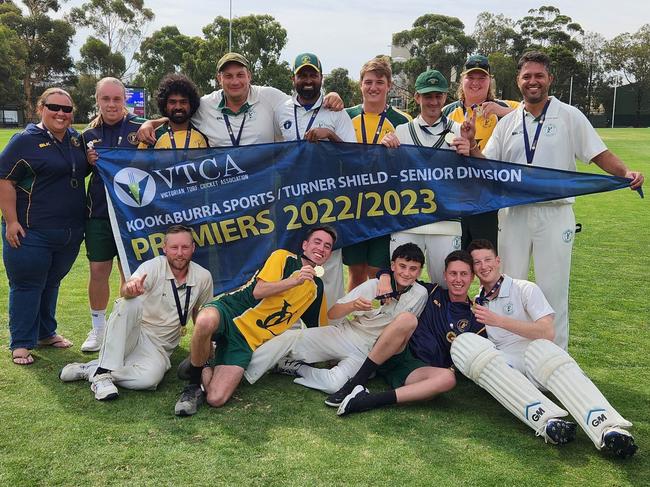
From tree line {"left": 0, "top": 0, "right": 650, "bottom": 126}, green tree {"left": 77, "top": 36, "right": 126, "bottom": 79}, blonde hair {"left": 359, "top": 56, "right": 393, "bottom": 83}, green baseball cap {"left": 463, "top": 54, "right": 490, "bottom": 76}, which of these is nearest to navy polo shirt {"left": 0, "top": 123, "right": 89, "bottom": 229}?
blonde hair {"left": 359, "top": 56, "right": 393, "bottom": 83}

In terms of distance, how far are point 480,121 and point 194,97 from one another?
97.2 inches

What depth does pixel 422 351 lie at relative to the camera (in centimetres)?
431

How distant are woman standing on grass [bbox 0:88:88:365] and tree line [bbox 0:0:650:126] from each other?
140 ft

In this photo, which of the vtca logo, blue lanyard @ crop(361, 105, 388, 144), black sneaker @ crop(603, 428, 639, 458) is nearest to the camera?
black sneaker @ crop(603, 428, 639, 458)

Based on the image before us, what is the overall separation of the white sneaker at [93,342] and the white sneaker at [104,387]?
872 millimetres

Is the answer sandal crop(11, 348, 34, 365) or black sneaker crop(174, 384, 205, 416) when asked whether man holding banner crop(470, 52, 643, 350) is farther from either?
sandal crop(11, 348, 34, 365)

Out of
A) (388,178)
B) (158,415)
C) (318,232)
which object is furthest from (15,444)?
(388,178)

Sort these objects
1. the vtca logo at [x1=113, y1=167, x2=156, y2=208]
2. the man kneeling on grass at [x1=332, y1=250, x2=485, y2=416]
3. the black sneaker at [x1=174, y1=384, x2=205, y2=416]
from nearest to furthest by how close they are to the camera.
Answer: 1. the black sneaker at [x1=174, y1=384, x2=205, y2=416]
2. the man kneeling on grass at [x1=332, y1=250, x2=485, y2=416]
3. the vtca logo at [x1=113, y1=167, x2=156, y2=208]

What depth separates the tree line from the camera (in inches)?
2159

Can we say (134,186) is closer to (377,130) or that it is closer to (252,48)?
(377,130)

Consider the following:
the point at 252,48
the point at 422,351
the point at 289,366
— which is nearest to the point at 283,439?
the point at 289,366

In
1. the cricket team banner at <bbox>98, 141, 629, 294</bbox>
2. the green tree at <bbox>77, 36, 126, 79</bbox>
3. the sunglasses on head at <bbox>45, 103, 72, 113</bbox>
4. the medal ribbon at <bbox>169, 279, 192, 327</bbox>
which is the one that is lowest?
the medal ribbon at <bbox>169, 279, 192, 327</bbox>

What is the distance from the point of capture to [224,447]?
3.40 meters

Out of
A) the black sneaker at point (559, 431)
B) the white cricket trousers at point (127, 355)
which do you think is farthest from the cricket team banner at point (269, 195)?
the black sneaker at point (559, 431)
